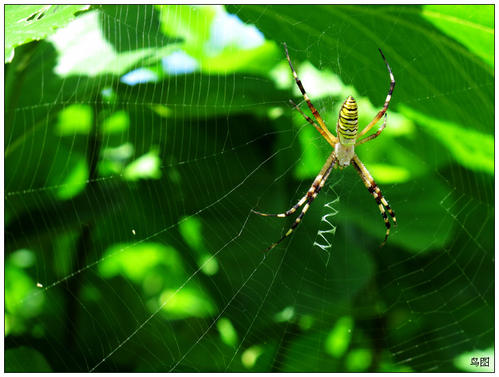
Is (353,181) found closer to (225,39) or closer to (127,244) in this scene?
(225,39)

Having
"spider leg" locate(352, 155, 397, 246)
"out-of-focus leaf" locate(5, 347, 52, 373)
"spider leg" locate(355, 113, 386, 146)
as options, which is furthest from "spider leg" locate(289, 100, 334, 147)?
"out-of-focus leaf" locate(5, 347, 52, 373)

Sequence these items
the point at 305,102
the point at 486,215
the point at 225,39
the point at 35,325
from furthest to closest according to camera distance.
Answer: the point at 486,215 < the point at 305,102 < the point at 225,39 < the point at 35,325

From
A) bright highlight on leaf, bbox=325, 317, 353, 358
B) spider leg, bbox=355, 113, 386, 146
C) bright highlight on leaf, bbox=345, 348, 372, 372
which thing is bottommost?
bright highlight on leaf, bbox=345, 348, 372, 372

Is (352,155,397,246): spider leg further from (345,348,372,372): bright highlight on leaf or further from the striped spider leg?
(345,348,372,372): bright highlight on leaf

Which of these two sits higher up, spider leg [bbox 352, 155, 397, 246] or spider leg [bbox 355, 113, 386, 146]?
spider leg [bbox 355, 113, 386, 146]

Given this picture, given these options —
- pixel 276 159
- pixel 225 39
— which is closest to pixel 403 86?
pixel 276 159

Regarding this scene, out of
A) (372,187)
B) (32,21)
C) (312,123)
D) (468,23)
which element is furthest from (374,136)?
(32,21)

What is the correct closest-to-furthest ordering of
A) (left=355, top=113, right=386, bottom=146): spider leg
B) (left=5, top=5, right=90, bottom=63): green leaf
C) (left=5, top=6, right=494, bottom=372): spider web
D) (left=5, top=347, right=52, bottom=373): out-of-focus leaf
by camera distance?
(left=5, top=5, right=90, bottom=63): green leaf, (left=5, top=347, right=52, bottom=373): out-of-focus leaf, (left=5, top=6, right=494, bottom=372): spider web, (left=355, top=113, right=386, bottom=146): spider leg
